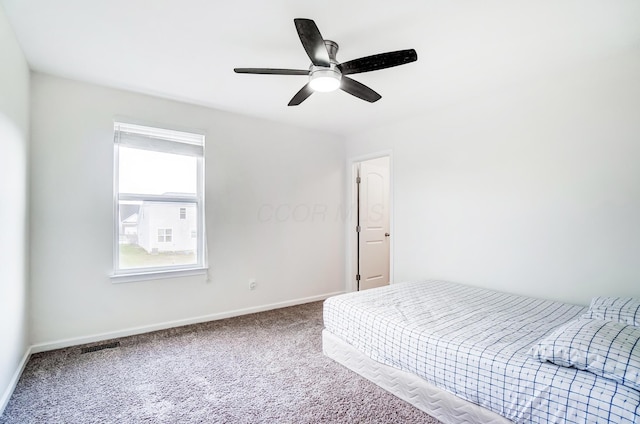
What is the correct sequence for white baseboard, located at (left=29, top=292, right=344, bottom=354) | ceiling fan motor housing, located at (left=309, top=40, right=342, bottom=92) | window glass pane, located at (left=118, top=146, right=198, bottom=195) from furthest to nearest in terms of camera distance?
1. window glass pane, located at (left=118, top=146, right=198, bottom=195)
2. white baseboard, located at (left=29, top=292, right=344, bottom=354)
3. ceiling fan motor housing, located at (left=309, top=40, right=342, bottom=92)

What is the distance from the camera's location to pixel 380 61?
192 centimetres

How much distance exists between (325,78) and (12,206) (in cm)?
234

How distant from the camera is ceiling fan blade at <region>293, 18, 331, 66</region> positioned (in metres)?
1.56

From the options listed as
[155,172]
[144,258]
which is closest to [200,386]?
[144,258]

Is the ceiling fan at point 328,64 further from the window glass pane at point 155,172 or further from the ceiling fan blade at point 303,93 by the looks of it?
the window glass pane at point 155,172

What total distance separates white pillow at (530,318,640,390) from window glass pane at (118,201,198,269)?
3.22 m

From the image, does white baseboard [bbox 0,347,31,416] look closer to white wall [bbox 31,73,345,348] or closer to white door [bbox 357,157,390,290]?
white wall [bbox 31,73,345,348]

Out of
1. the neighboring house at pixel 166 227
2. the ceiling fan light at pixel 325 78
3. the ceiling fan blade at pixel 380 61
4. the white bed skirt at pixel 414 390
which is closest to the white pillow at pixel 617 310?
the white bed skirt at pixel 414 390

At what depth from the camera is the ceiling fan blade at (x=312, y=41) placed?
156 cm

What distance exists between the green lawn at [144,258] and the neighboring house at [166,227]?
5 centimetres

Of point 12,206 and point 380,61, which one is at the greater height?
point 380,61

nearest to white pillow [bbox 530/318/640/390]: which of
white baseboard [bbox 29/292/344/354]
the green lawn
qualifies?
white baseboard [bbox 29/292/344/354]

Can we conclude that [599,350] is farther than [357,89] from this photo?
No

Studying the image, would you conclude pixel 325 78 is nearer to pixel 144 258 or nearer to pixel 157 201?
pixel 157 201
